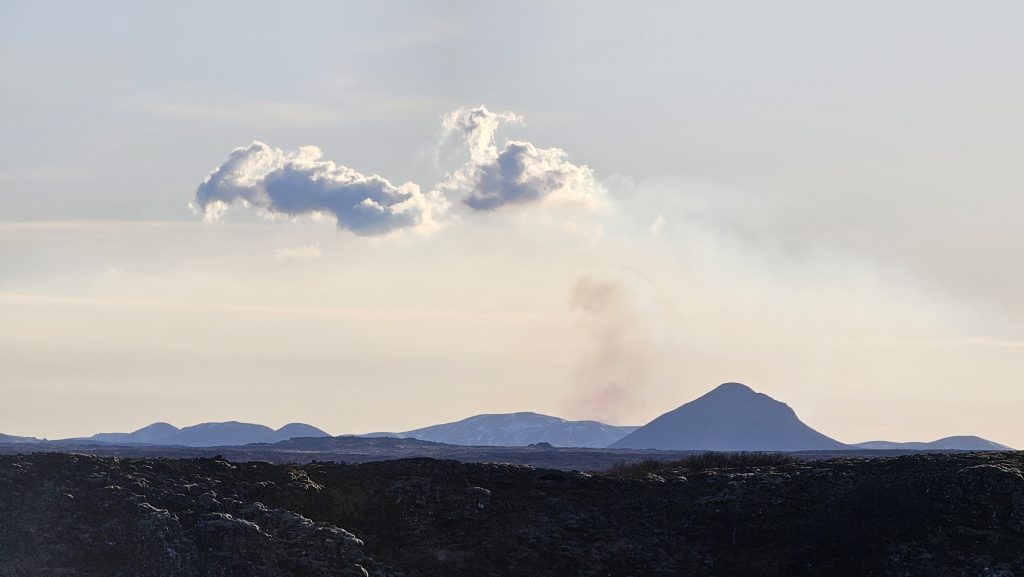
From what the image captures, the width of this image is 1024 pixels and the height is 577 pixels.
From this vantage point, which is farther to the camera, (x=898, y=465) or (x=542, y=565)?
(x=898, y=465)

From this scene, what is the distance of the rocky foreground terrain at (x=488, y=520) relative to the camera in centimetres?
3797

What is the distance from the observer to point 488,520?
43188mm

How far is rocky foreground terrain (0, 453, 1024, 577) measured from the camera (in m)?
38.0

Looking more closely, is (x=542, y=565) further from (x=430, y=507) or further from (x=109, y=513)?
(x=109, y=513)

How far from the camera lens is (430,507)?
143 feet

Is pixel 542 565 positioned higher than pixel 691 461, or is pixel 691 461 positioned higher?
pixel 691 461

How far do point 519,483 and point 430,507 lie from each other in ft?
16.5

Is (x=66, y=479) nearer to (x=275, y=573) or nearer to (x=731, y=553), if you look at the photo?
(x=275, y=573)

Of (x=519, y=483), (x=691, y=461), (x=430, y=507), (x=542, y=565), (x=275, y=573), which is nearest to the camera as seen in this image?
(x=275, y=573)

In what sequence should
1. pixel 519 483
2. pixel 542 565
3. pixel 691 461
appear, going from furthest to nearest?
pixel 691 461, pixel 519 483, pixel 542 565

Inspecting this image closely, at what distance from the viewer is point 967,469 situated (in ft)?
148

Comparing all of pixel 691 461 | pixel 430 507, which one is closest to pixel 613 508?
pixel 430 507

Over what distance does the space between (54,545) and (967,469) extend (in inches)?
1366

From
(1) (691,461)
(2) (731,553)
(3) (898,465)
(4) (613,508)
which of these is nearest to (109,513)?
(4) (613,508)
